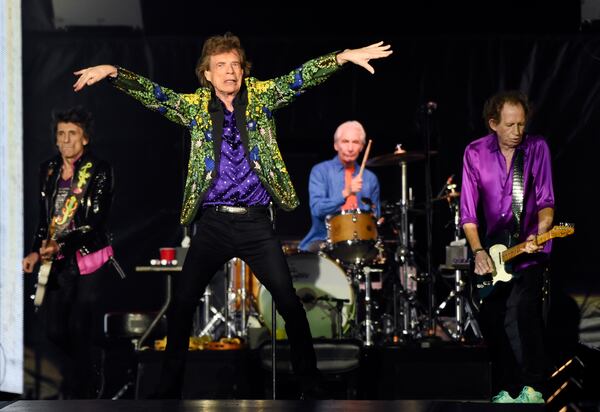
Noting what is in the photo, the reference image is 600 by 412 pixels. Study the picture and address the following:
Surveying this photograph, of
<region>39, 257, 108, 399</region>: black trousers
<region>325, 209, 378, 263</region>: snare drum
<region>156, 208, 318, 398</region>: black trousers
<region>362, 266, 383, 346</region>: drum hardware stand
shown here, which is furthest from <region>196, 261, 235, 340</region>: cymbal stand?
<region>156, 208, 318, 398</region>: black trousers

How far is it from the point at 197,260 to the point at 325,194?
3743mm

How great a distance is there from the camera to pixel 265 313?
→ 354 inches

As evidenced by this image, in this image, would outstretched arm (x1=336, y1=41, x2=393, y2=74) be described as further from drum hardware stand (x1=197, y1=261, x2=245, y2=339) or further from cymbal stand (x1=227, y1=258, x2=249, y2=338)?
cymbal stand (x1=227, y1=258, x2=249, y2=338)

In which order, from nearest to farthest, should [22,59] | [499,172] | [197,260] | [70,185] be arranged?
[197,260] < [499,172] < [70,185] < [22,59]

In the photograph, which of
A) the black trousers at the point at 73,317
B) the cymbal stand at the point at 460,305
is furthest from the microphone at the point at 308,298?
the black trousers at the point at 73,317

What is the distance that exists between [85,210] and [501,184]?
2.98 m

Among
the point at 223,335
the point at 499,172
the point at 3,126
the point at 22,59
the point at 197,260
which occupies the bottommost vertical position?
the point at 223,335

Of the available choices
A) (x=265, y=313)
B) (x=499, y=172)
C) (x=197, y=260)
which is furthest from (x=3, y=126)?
(x=499, y=172)

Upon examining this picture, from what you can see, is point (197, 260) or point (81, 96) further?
point (81, 96)

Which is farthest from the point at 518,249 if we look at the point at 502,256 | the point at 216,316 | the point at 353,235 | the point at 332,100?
the point at 332,100

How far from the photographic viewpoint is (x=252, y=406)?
4.77 m

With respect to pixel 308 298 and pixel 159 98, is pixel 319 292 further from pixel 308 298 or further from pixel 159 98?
pixel 159 98

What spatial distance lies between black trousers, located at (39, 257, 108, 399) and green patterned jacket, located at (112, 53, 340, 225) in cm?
156

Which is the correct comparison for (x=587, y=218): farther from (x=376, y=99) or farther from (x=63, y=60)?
(x=63, y=60)
